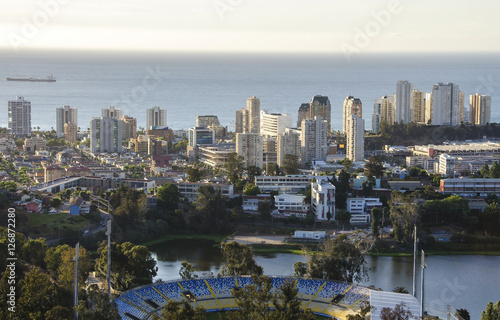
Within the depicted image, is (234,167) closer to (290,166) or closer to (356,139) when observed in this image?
(290,166)

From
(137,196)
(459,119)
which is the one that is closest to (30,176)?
(137,196)

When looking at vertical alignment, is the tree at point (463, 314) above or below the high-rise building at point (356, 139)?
below

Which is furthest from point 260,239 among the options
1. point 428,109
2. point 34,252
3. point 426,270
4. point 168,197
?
point 428,109

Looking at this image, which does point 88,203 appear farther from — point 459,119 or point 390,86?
point 390,86

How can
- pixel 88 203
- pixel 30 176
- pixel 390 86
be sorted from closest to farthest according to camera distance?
pixel 88 203
pixel 30 176
pixel 390 86

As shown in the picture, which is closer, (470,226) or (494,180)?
(470,226)

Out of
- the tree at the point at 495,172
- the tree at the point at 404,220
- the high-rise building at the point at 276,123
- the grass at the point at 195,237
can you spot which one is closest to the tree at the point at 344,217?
the tree at the point at 404,220

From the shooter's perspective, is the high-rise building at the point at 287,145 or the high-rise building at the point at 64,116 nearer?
the high-rise building at the point at 287,145

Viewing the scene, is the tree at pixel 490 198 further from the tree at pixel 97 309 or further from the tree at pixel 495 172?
the tree at pixel 97 309
